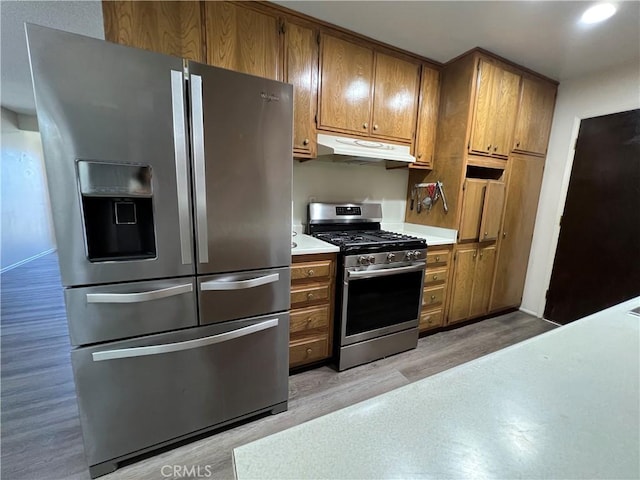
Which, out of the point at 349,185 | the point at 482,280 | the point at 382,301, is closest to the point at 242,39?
the point at 349,185

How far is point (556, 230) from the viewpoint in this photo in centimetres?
279

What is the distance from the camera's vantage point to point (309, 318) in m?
1.88

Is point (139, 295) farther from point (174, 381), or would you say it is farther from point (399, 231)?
point (399, 231)

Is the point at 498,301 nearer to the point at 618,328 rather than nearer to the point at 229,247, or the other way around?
the point at 618,328

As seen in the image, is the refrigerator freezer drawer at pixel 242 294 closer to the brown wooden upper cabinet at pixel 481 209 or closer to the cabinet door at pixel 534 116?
the brown wooden upper cabinet at pixel 481 209

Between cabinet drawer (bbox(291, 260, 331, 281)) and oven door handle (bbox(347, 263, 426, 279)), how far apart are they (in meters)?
0.16

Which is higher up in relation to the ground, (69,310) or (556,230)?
(556,230)

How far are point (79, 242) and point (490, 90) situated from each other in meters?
2.91

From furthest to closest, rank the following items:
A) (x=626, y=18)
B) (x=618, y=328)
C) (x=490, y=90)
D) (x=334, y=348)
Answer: (x=490, y=90), (x=334, y=348), (x=626, y=18), (x=618, y=328)

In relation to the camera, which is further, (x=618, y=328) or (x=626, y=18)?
(x=626, y=18)

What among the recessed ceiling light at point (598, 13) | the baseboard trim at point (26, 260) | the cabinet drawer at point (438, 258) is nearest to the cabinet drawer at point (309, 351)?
the cabinet drawer at point (438, 258)

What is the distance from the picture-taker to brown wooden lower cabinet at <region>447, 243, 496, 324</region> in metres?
2.50

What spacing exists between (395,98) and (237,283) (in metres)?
1.92

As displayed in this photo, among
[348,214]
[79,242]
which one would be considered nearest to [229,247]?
[79,242]
